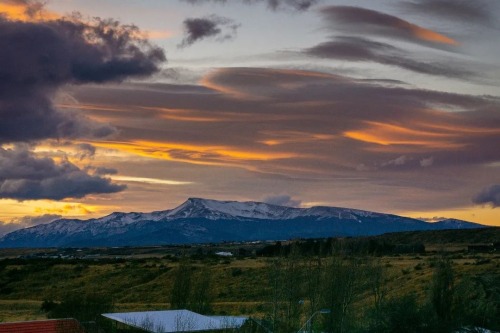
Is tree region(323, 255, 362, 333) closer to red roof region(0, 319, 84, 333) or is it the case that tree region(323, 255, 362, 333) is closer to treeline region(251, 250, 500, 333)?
treeline region(251, 250, 500, 333)

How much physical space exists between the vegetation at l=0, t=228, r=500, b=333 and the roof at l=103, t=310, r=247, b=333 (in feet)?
9.18

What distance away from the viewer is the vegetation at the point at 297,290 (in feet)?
180

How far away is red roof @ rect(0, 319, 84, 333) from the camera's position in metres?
51.0

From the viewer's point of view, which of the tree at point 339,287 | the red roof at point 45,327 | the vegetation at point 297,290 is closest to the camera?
the red roof at point 45,327

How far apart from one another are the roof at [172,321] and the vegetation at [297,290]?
2799 millimetres

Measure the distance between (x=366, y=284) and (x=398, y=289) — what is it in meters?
12.7

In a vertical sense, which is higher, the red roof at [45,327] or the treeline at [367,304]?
the treeline at [367,304]

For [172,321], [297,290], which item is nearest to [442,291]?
[297,290]

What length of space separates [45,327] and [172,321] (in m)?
9.87

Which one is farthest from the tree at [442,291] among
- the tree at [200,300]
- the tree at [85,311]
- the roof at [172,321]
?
the tree at [85,311]

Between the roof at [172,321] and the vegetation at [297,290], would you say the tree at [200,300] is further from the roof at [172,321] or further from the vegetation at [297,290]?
the roof at [172,321]

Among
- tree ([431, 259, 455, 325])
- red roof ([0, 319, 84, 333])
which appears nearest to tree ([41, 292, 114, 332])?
red roof ([0, 319, 84, 333])

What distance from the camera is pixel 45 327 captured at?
51.7m

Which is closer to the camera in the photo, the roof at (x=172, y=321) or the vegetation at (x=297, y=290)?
the roof at (x=172, y=321)
